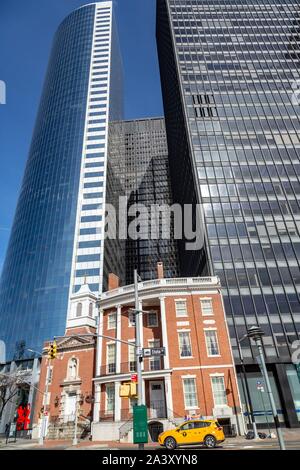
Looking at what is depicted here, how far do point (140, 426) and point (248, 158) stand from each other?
51647 mm

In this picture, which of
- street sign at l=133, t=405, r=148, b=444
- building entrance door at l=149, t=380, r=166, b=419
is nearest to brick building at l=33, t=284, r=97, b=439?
building entrance door at l=149, t=380, r=166, b=419

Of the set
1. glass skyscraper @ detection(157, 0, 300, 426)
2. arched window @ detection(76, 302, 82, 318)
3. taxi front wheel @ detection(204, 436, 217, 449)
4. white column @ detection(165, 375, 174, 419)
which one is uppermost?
glass skyscraper @ detection(157, 0, 300, 426)

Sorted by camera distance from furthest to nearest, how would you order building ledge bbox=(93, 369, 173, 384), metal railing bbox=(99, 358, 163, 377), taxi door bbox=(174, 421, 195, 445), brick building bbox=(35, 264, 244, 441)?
1. metal railing bbox=(99, 358, 163, 377)
2. building ledge bbox=(93, 369, 173, 384)
3. brick building bbox=(35, 264, 244, 441)
4. taxi door bbox=(174, 421, 195, 445)

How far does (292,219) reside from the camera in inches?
1895

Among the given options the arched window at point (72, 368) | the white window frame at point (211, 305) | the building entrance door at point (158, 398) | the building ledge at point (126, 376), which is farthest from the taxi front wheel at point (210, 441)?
the arched window at point (72, 368)

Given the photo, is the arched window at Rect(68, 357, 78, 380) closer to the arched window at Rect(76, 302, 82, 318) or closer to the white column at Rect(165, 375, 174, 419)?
the arched window at Rect(76, 302, 82, 318)

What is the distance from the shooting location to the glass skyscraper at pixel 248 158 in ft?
128

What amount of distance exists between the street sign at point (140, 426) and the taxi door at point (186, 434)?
8.60 meters

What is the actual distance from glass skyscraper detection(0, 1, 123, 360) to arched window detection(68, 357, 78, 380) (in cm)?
3256

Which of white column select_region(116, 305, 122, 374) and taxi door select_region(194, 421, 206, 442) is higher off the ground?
white column select_region(116, 305, 122, 374)

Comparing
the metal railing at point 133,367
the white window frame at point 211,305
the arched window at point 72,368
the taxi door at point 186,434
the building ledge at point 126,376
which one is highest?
Answer: the white window frame at point 211,305

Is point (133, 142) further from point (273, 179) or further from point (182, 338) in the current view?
point (182, 338)

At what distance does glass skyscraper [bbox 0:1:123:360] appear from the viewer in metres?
74.6

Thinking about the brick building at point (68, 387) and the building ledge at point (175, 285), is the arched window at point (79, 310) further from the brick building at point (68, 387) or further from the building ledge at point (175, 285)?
the building ledge at point (175, 285)
